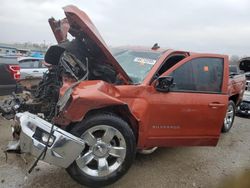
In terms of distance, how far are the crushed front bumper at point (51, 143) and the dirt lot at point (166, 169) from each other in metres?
0.65

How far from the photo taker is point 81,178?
325cm

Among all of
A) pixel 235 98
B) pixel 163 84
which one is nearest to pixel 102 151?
pixel 163 84

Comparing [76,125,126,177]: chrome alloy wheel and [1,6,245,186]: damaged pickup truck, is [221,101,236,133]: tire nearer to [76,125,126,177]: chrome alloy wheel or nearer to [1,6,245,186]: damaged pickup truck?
[1,6,245,186]: damaged pickup truck

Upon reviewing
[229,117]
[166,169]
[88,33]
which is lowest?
[229,117]

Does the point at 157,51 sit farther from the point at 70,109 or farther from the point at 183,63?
the point at 70,109

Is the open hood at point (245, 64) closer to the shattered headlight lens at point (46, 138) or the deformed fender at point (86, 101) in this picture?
the deformed fender at point (86, 101)

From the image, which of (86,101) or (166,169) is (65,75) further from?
(166,169)

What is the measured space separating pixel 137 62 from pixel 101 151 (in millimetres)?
1551

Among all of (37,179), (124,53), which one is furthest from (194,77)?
(37,179)

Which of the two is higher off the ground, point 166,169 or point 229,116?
point 166,169

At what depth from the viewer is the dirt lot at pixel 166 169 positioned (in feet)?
11.7

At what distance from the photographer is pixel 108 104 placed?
3299 mm

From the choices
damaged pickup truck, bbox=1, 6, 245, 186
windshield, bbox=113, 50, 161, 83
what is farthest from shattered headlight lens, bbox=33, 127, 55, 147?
windshield, bbox=113, 50, 161, 83

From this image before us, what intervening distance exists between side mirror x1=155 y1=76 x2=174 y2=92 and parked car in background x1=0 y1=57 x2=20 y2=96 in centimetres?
383
